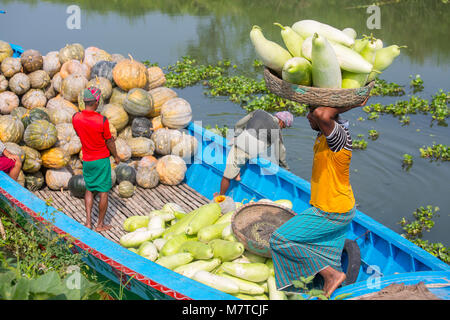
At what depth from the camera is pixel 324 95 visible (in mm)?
3100

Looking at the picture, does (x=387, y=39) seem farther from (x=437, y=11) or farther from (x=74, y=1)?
(x=74, y=1)

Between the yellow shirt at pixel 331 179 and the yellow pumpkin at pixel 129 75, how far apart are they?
393 centimetres

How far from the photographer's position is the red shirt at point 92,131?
16.3 feet

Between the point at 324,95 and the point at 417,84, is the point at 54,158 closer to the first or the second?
the point at 324,95

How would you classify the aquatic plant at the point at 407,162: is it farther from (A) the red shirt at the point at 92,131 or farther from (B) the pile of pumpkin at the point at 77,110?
(A) the red shirt at the point at 92,131

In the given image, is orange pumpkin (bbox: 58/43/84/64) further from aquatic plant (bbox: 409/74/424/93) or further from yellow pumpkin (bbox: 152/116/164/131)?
aquatic plant (bbox: 409/74/424/93)

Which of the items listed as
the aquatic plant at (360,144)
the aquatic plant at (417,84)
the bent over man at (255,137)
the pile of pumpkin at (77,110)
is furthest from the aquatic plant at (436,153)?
the pile of pumpkin at (77,110)

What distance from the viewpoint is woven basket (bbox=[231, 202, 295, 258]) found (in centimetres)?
402

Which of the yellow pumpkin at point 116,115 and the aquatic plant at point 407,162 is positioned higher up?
the yellow pumpkin at point 116,115

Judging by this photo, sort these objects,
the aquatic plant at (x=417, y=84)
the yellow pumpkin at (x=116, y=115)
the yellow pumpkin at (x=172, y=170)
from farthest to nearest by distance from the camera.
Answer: the aquatic plant at (x=417, y=84)
the yellow pumpkin at (x=116, y=115)
the yellow pumpkin at (x=172, y=170)

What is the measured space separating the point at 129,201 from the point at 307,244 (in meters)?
3.14

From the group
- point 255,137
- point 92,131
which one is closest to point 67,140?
point 92,131

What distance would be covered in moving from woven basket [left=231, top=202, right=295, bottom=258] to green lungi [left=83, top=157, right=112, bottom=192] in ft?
5.81

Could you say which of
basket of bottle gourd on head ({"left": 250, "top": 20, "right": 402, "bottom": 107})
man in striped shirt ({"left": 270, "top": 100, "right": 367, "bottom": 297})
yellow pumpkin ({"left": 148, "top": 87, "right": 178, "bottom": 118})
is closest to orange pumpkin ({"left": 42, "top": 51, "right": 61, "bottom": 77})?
yellow pumpkin ({"left": 148, "top": 87, "right": 178, "bottom": 118})
